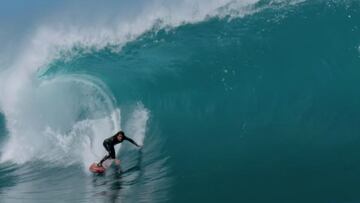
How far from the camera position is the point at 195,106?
49.7 ft

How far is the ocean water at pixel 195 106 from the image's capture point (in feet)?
34.2

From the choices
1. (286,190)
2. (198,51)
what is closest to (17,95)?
(198,51)

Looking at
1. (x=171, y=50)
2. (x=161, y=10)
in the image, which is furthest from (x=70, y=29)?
(x=171, y=50)

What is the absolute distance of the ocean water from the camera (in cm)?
1044

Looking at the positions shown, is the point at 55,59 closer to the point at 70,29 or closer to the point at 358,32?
the point at 70,29

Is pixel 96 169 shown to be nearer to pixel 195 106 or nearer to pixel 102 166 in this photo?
pixel 102 166

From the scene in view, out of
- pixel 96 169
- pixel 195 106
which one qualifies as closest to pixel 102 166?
pixel 96 169

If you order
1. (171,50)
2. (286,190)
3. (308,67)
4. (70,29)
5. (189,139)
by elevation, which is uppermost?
(70,29)

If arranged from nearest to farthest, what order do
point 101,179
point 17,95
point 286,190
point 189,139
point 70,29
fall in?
point 286,190 → point 101,179 → point 189,139 → point 17,95 → point 70,29

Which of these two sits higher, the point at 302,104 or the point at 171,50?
the point at 171,50

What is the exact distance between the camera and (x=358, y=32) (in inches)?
611

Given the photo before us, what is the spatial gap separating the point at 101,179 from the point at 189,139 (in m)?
2.27

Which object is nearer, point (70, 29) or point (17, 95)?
point (17, 95)

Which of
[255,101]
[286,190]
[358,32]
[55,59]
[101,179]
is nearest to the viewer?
[286,190]
